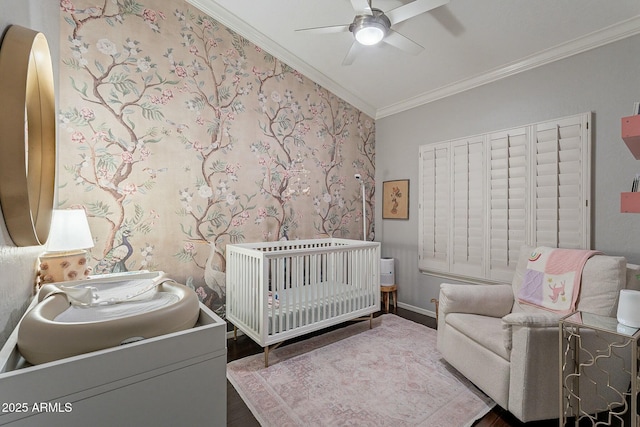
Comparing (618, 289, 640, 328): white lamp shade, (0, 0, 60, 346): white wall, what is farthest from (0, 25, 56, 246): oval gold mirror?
(618, 289, 640, 328): white lamp shade

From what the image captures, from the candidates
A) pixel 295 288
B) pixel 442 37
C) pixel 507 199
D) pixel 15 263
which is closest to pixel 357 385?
pixel 295 288

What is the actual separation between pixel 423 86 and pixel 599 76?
1.40 m

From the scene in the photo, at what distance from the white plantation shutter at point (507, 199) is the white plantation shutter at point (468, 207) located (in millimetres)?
93

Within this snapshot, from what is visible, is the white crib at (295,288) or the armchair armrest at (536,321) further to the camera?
the white crib at (295,288)

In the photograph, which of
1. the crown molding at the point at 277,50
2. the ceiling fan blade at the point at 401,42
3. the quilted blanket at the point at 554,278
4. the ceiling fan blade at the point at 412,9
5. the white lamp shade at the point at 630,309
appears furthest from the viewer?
the crown molding at the point at 277,50

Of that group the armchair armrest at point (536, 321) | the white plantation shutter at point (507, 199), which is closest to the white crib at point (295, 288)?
the white plantation shutter at point (507, 199)

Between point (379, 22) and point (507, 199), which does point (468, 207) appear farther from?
point (379, 22)

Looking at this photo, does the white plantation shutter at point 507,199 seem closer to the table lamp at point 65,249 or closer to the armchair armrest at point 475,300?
the armchair armrest at point 475,300

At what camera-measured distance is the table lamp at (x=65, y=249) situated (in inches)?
55.7

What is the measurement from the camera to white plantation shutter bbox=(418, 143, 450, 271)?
119 inches

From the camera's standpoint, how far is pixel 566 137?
7.45ft

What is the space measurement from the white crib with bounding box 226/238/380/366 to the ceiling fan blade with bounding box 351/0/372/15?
67.0 inches

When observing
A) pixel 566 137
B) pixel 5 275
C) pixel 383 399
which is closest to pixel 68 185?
pixel 5 275

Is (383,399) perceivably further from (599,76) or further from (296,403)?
(599,76)
